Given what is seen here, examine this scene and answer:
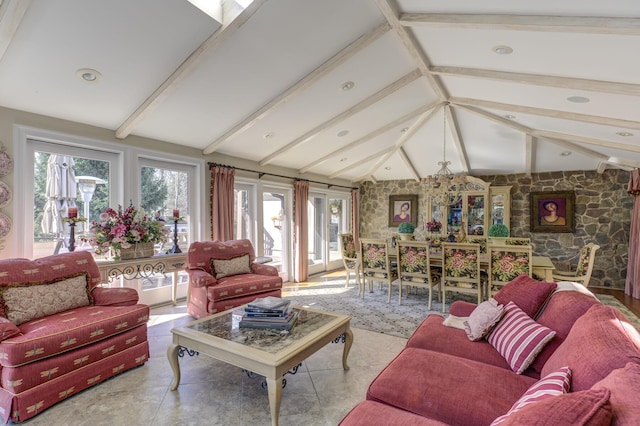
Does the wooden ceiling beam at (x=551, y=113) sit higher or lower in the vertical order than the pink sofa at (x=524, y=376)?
higher

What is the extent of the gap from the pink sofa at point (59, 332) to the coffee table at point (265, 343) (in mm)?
571

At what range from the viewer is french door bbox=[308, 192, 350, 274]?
301 inches

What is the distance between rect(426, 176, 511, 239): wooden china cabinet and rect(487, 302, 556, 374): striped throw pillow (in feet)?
16.4

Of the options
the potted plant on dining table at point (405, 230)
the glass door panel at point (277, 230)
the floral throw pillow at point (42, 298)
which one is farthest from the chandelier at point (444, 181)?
the floral throw pillow at point (42, 298)

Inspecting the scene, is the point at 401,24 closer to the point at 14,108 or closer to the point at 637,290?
the point at 14,108

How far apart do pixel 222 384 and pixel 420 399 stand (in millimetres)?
1690

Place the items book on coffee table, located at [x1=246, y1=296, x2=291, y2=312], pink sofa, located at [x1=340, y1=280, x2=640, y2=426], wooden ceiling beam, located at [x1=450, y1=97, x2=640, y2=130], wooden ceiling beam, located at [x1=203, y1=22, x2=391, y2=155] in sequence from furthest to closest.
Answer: wooden ceiling beam, located at [x1=450, y1=97, x2=640, y2=130] < wooden ceiling beam, located at [x1=203, y1=22, x2=391, y2=155] < book on coffee table, located at [x1=246, y1=296, x2=291, y2=312] < pink sofa, located at [x1=340, y1=280, x2=640, y2=426]

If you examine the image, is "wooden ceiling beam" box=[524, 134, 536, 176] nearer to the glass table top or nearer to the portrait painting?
the portrait painting

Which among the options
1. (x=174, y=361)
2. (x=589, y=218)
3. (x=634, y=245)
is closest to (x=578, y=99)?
(x=634, y=245)

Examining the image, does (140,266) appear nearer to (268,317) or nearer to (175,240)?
(175,240)

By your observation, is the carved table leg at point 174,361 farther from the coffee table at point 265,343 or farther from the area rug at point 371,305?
the area rug at point 371,305

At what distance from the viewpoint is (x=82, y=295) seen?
9.59ft

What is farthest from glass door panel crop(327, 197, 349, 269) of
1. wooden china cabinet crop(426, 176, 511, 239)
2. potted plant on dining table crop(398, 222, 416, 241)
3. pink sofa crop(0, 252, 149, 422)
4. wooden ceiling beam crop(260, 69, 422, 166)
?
pink sofa crop(0, 252, 149, 422)

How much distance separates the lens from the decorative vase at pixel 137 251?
3.58 m
